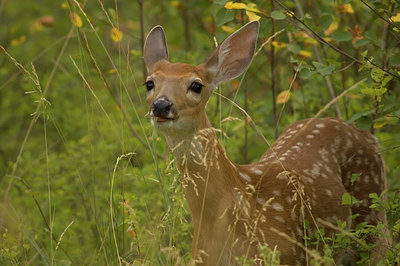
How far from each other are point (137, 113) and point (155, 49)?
1.74 m

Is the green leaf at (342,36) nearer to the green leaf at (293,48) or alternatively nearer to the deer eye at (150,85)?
the green leaf at (293,48)

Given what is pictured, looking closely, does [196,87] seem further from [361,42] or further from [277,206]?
[361,42]

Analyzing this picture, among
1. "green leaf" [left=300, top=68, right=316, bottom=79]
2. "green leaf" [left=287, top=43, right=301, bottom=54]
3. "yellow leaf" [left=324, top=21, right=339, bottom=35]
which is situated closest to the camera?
"green leaf" [left=300, top=68, right=316, bottom=79]

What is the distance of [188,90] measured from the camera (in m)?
5.07

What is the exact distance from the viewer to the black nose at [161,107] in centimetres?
477

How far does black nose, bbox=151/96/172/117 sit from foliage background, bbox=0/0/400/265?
1.03 feet

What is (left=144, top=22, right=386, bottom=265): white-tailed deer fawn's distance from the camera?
496cm

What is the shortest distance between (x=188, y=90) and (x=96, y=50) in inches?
210

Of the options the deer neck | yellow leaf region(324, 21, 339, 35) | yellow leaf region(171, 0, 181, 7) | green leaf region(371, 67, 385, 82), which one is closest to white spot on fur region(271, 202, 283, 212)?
the deer neck

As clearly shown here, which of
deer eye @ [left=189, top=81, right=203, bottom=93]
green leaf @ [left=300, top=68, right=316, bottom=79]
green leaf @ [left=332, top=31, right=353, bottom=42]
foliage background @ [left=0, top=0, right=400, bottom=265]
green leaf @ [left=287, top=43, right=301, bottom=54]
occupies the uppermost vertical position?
deer eye @ [left=189, top=81, right=203, bottom=93]

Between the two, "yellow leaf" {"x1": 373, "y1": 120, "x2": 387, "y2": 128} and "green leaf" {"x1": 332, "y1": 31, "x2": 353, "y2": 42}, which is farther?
"green leaf" {"x1": 332, "y1": 31, "x2": 353, "y2": 42}

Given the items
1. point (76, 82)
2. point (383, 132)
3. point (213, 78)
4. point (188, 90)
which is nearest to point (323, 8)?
point (383, 132)

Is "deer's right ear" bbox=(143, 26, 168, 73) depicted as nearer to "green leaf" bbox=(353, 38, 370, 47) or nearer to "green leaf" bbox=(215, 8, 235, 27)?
"green leaf" bbox=(215, 8, 235, 27)

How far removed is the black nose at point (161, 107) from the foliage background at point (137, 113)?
31cm
